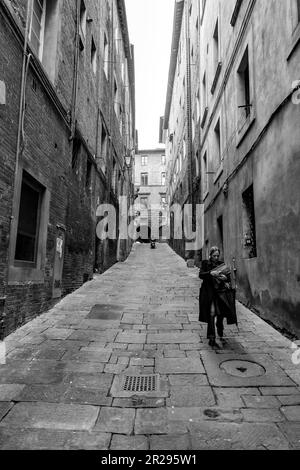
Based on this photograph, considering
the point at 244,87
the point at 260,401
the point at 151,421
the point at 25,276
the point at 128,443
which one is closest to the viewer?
the point at 128,443

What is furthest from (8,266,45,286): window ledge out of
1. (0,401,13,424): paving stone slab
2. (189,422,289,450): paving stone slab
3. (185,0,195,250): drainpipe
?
(185,0,195,250): drainpipe

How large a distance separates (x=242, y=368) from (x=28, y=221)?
194 inches

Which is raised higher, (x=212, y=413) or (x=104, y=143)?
(x=104, y=143)

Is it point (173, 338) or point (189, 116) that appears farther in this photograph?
point (189, 116)

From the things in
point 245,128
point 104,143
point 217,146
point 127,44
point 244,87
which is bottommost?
point 245,128

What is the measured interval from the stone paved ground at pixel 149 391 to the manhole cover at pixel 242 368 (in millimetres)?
14

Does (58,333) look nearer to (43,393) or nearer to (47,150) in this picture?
(43,393)

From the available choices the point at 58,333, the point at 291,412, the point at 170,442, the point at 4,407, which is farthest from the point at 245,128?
the point at 4,407

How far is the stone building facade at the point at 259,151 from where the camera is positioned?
5.82 meters

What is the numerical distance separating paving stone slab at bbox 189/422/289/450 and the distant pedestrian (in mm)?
2381

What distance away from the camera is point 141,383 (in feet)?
13.9

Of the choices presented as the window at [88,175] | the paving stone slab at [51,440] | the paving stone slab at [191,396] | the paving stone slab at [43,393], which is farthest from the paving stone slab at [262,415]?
the window at [88,175]

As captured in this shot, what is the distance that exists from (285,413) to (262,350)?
1.99 m

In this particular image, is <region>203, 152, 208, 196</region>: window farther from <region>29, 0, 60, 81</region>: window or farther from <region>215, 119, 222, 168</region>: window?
<region>29, 0, 60, 81</region>: window
